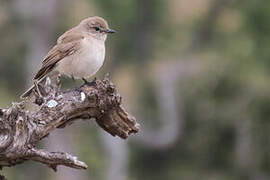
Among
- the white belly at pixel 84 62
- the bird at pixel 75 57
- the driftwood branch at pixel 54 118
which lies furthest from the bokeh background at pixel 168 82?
the driftwood branch at pixel 54 118

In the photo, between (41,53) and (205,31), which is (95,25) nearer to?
(41,53)

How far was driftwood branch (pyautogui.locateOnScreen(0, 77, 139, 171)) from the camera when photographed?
8.74 m

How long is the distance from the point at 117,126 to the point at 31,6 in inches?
678

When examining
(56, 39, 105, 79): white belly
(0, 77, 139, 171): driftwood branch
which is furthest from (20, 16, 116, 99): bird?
(0, 77, 139, 171): driftwood branch

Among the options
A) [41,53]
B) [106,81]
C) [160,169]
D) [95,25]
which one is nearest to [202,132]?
[160,169]

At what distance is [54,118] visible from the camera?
9.28 m

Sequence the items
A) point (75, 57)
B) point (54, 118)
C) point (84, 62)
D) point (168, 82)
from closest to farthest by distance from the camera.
Answer: point (54, 118), point (84, 62), point (75, 57), point (168, 82)

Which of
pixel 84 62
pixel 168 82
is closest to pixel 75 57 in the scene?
pixel 84 62

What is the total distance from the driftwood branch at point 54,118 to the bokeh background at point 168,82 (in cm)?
1465

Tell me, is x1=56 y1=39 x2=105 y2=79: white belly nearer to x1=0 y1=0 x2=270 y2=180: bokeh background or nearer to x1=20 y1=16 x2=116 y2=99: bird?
x1=20 y1=16 x2=116 y2=99: bird

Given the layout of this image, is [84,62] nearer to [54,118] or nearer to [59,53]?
[59,53]

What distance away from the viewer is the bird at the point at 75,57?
1060 cm

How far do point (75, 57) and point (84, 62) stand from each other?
0.17m

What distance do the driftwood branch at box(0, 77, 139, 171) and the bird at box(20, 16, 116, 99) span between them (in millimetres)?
826
